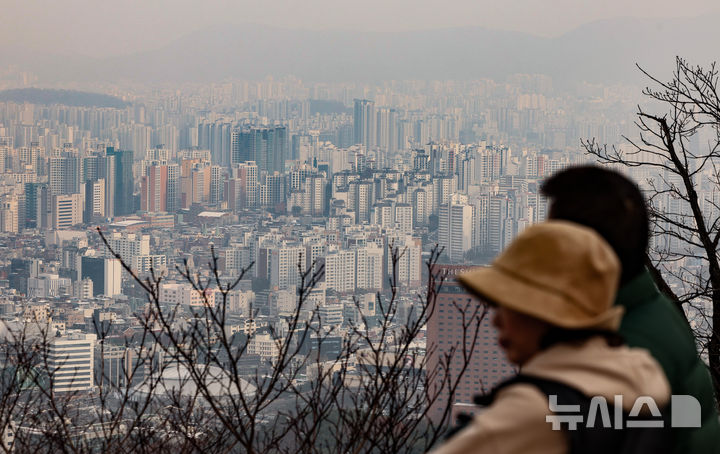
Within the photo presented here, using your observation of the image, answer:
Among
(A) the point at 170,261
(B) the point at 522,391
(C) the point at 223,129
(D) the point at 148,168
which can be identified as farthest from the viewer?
(C) the point at 223,129

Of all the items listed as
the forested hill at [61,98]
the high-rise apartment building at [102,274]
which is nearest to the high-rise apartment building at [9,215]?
the high-rise apartment building at [102,274]

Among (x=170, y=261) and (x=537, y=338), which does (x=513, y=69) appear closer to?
(x=170, y=261)

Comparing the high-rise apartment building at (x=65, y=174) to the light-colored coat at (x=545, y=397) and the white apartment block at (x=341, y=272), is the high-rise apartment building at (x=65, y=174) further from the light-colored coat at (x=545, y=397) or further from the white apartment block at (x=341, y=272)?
the light-colored coat at (x=545, y=397)

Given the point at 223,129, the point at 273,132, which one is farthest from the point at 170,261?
the point at 223,129

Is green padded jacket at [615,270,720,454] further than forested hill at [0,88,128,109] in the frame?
No

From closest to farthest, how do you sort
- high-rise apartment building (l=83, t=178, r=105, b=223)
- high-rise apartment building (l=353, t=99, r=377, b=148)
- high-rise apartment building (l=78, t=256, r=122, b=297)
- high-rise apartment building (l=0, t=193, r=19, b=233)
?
high-rise apartment building (l=78, t=256, r=122, b=297) → high-rise apartment building (l=0, t=193, r=19, b=233) → high-rise apartment building (l=83, t=178, r=105, b=223) → high-rise apartment building (l=353, t=99, r=377, b=148)

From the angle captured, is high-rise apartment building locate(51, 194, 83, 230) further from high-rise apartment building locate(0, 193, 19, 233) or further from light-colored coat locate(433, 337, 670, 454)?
light-colored coat locate(433, 337, 670, 454)

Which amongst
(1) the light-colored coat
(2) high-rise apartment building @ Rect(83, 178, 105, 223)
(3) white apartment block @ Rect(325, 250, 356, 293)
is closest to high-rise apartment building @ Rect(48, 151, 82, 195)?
(2) high-rise apartment building @ Rect(83, 178, 105, 223)
